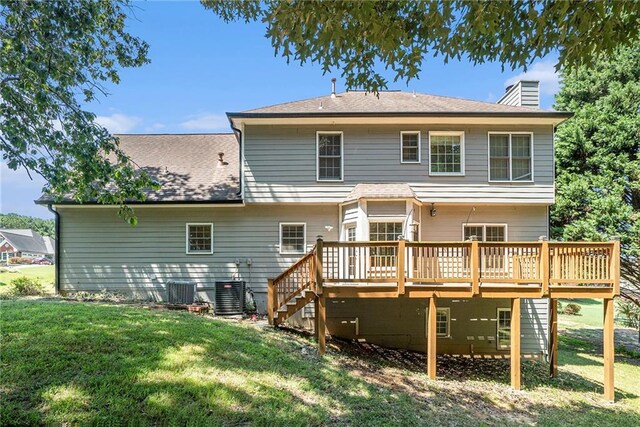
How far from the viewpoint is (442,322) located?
1065 centimetres

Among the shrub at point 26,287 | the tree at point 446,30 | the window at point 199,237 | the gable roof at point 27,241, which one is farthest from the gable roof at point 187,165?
the gable roof at point 27,241

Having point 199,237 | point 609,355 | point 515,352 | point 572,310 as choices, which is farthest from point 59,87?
point 572,310

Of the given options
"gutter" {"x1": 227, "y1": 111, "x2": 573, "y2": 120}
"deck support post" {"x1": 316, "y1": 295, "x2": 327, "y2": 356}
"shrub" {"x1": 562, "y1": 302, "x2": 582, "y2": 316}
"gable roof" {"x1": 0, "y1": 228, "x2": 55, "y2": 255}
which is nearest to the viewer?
"deck support post" {"x1": 316, "y1": 295, "x2": 327, "y2": 356}

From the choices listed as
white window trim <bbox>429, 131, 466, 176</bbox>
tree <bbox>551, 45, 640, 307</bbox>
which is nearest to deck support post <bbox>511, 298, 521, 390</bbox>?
white window trim <bbox>429, 131, 466, 176</bbox>

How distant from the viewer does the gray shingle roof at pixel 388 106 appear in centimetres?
1028

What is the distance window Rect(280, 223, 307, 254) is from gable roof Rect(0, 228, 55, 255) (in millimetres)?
48207

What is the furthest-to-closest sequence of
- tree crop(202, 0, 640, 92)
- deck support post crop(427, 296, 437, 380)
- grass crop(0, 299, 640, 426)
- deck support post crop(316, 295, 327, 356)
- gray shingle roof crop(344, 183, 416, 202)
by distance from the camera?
gray shingle roof crop(344, 183, 416, 202)
deck support post crop(316, 295, 327, 356)
deck support post crop(427, 296, 437, 380)
grass crop(0, 299, 640, 426)
tree crop(202, 0, 640, 92)

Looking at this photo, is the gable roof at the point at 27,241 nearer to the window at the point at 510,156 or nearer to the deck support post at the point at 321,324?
the deck support post at the point at 321,324

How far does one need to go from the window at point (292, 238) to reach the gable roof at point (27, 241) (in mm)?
48207

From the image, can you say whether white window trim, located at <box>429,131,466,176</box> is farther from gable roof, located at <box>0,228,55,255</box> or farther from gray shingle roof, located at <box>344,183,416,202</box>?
gable roof, located at <box>0,228,55,255</box>

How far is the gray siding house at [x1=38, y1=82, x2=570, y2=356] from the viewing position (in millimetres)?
10344

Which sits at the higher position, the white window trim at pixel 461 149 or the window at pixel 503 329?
the white window trim at pixel 461 149

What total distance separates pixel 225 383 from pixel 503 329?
8.88 m

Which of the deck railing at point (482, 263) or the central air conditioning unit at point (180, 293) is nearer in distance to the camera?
the deck railing at point (482, 263)
